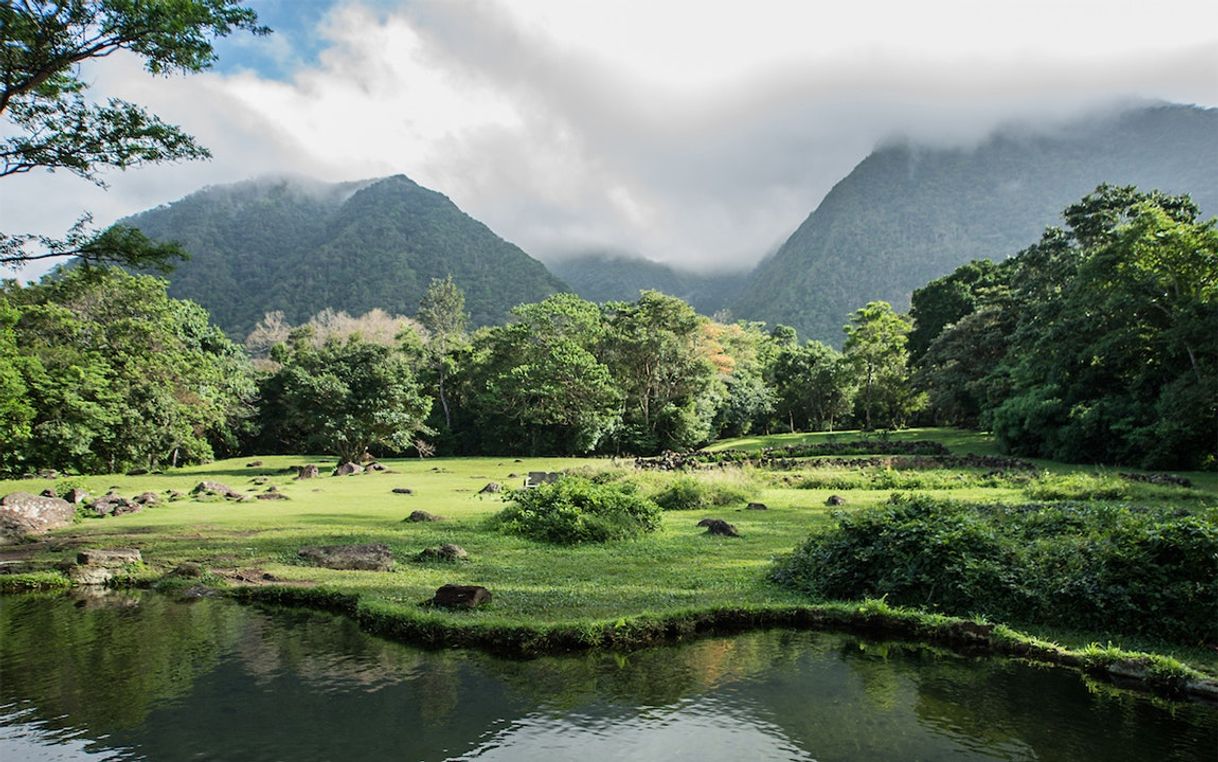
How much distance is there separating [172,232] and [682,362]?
11944 cm

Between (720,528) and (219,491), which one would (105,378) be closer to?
(219,491)

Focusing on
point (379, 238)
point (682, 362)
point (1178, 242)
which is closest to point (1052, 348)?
point (1178, 242)

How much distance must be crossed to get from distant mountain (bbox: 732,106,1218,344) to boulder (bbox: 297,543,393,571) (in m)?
120

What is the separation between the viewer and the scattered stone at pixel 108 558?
11.4 metres

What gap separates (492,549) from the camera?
13.0 metres

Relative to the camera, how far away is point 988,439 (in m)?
41.4

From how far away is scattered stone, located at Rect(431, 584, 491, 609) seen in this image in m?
8.88

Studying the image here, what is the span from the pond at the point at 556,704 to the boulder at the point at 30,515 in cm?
765

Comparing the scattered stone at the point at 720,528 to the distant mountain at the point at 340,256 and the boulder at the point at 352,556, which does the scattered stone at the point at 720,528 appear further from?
the distant mountain at the point at 340,256

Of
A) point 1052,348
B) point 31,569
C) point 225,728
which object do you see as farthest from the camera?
point 1052,348

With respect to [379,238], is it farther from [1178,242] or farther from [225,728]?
[225,728]

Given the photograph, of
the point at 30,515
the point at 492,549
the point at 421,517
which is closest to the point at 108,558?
the point at 30,515

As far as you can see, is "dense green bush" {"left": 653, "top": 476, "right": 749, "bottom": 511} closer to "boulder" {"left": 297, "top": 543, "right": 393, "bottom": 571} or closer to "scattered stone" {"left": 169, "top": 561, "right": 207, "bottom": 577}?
"boulder" {"left": 297, "top": 543, "right": 393, "bottom": 571}

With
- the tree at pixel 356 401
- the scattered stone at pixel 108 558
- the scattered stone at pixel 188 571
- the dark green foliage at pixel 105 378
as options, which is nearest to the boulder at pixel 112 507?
the scattered stone at pixel 108 558
